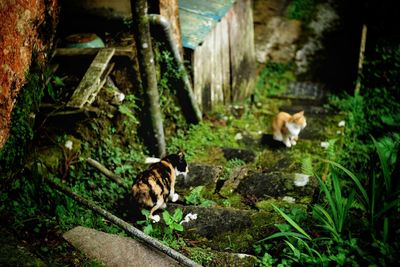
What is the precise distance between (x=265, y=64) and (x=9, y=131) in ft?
20.5

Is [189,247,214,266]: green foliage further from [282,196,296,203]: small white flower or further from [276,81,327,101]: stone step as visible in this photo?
[276,81,327,101]: stone step

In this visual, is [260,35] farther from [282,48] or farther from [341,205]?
[341,205]

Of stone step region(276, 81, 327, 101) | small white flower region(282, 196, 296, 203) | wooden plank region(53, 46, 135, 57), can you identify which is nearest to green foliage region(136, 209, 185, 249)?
small white flower region(282, 196, 296, 203)

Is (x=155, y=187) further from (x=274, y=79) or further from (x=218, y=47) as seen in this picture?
(x=274, y=79)

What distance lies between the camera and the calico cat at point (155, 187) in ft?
12.1

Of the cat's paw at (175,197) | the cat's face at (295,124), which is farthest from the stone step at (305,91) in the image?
the cat's paw at (175,197)

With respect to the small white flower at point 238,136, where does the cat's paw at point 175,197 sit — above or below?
above

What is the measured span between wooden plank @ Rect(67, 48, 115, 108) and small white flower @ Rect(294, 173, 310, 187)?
2.49 meters

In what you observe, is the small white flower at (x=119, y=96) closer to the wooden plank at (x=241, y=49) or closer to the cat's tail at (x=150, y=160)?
the cat's tail at (x=150, y=160)

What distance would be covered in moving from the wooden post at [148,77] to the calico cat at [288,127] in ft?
5.70

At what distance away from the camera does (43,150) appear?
13.0 feet

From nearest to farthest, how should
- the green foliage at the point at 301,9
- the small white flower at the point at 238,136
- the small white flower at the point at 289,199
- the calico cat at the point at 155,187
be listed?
the calico cat at the point at 155,187 < the small white flower at the point at 289,199 < the small white flower at the point at 238,136 < the green foliage at the point at 301,9

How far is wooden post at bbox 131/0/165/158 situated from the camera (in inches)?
159

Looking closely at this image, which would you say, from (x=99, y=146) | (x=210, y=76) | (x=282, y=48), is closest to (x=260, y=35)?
(x=282, y=48)
